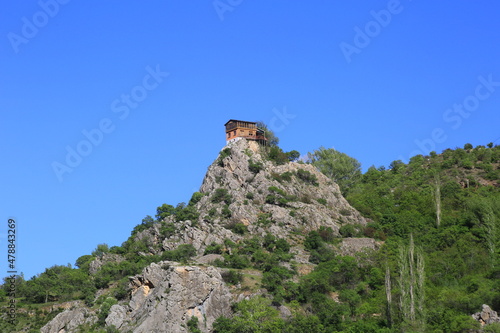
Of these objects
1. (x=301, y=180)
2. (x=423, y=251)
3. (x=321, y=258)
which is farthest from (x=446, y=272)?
(x=301, y=180)

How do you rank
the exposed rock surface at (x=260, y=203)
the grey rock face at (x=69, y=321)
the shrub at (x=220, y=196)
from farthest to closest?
the shrub at (x=220, y=196)
the exposed rock surface at (x=260, y=203)
the grey rock face at (x=69, y=321)

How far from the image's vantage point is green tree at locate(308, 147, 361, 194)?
135 metres

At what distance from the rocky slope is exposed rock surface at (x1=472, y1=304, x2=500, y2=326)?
1077 inches

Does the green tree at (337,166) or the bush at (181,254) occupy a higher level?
the green tree at (337,166)

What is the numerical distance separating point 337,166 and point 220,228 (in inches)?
1639

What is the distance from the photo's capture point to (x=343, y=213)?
110m

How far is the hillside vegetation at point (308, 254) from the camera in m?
77.5

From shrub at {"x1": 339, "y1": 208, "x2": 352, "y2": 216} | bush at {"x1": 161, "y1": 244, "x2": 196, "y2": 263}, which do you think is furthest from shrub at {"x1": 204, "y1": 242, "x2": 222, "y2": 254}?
shrub at {"x1": 339, "y1": 208, "x2": 352, "y2": 216}

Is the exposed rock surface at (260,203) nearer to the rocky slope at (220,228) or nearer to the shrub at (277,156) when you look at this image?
the rocky slope at (220,228)

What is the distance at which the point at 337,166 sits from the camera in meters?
136

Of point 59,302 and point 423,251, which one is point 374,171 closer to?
point 423,251

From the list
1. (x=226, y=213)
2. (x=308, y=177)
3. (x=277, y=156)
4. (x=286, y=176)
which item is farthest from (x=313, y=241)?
(x=277, y=156)

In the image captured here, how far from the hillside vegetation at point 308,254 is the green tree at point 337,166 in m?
7.18

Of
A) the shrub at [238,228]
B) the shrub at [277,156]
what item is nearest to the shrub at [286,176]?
the shrub at [277,156]
